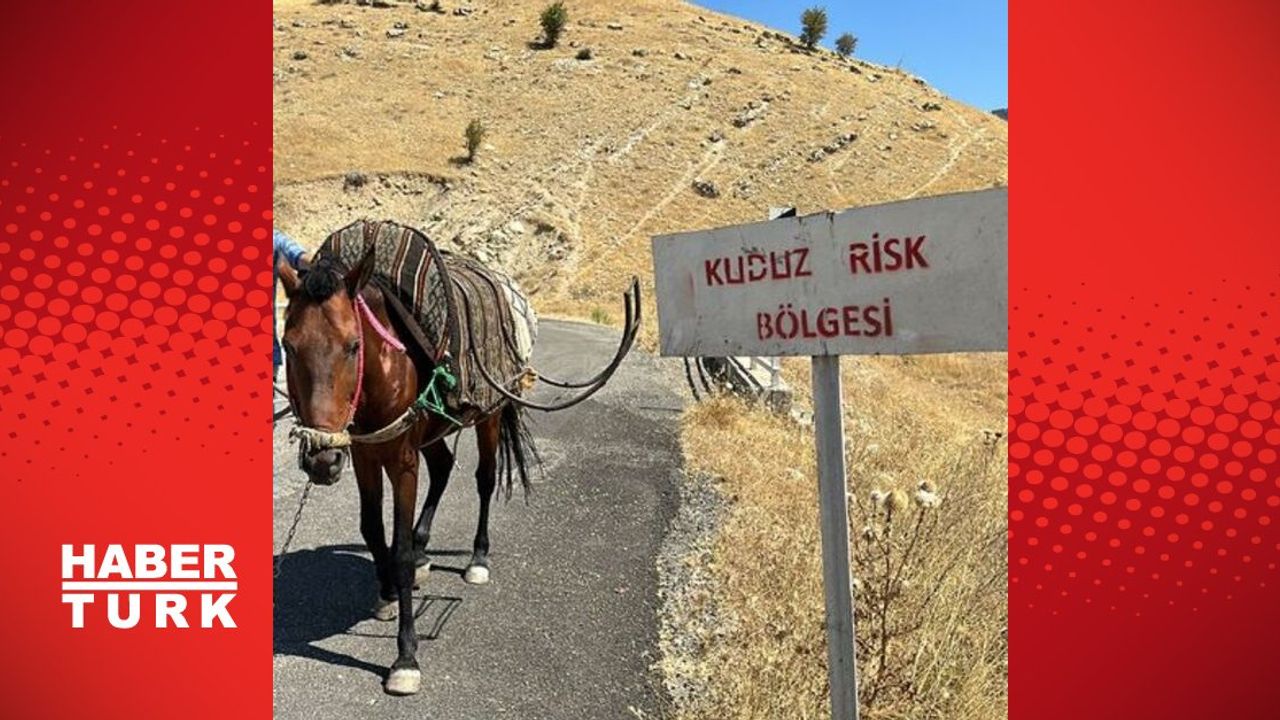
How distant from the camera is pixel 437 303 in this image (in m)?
4.58

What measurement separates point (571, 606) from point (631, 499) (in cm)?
208

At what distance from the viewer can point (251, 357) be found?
3752 mm

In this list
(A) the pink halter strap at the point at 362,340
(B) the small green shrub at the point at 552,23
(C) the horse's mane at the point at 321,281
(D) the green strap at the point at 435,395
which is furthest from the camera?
(B) the small green shrub at the point at 552,23

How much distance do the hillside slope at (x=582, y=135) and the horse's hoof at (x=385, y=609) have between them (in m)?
20.5

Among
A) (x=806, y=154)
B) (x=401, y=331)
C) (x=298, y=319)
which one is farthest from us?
(x=806, y=154)

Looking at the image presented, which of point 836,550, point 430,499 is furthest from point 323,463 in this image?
point 430,499

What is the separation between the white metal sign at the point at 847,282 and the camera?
2.14 meters

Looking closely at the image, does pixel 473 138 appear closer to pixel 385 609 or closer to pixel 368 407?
pixel 385 609

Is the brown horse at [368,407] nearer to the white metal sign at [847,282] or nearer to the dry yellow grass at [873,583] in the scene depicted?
the white metal sign at [847,282]

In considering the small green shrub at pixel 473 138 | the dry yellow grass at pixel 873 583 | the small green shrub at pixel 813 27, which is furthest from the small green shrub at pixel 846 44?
the dry yellow grass at pixel 873 583

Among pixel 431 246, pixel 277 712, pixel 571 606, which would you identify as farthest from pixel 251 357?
pixel 571 606

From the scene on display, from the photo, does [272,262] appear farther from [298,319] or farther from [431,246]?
[431,246]

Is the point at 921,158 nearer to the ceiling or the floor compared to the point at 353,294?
nearer to the ceiling

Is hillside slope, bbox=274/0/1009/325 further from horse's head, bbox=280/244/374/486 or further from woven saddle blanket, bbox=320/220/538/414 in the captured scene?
horse's head, bbox=280/244/374/486
